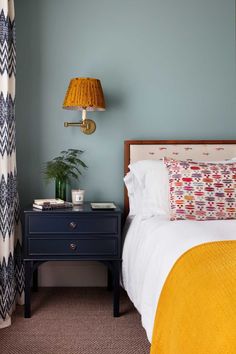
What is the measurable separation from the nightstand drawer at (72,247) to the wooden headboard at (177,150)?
53 cm

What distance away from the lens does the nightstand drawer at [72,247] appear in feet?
10.1

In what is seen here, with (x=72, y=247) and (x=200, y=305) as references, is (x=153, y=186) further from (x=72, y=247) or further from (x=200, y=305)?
(x=200, y=305)

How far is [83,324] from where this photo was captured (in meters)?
2.90

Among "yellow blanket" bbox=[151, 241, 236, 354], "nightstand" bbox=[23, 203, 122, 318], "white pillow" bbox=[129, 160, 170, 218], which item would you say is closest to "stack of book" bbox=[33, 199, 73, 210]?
"nightstand" bbox=[23, 203, 122, 318]

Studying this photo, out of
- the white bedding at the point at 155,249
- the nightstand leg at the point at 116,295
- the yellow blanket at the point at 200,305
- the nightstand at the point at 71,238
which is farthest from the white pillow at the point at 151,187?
the yellow blanket at the point at 200,305

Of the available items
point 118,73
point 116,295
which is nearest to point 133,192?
point 116,295

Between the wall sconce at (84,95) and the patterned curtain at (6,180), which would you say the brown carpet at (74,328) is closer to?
the patterned curtain at (6,180)

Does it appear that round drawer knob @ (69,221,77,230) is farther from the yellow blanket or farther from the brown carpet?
the yellow blanket

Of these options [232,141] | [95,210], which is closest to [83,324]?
[95,210]

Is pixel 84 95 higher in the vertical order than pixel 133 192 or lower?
higher

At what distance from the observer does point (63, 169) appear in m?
3.40

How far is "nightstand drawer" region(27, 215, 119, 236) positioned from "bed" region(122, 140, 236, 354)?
6.6 inches

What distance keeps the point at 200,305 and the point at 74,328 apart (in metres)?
1.46

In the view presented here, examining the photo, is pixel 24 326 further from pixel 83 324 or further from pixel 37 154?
pixel 37 154
